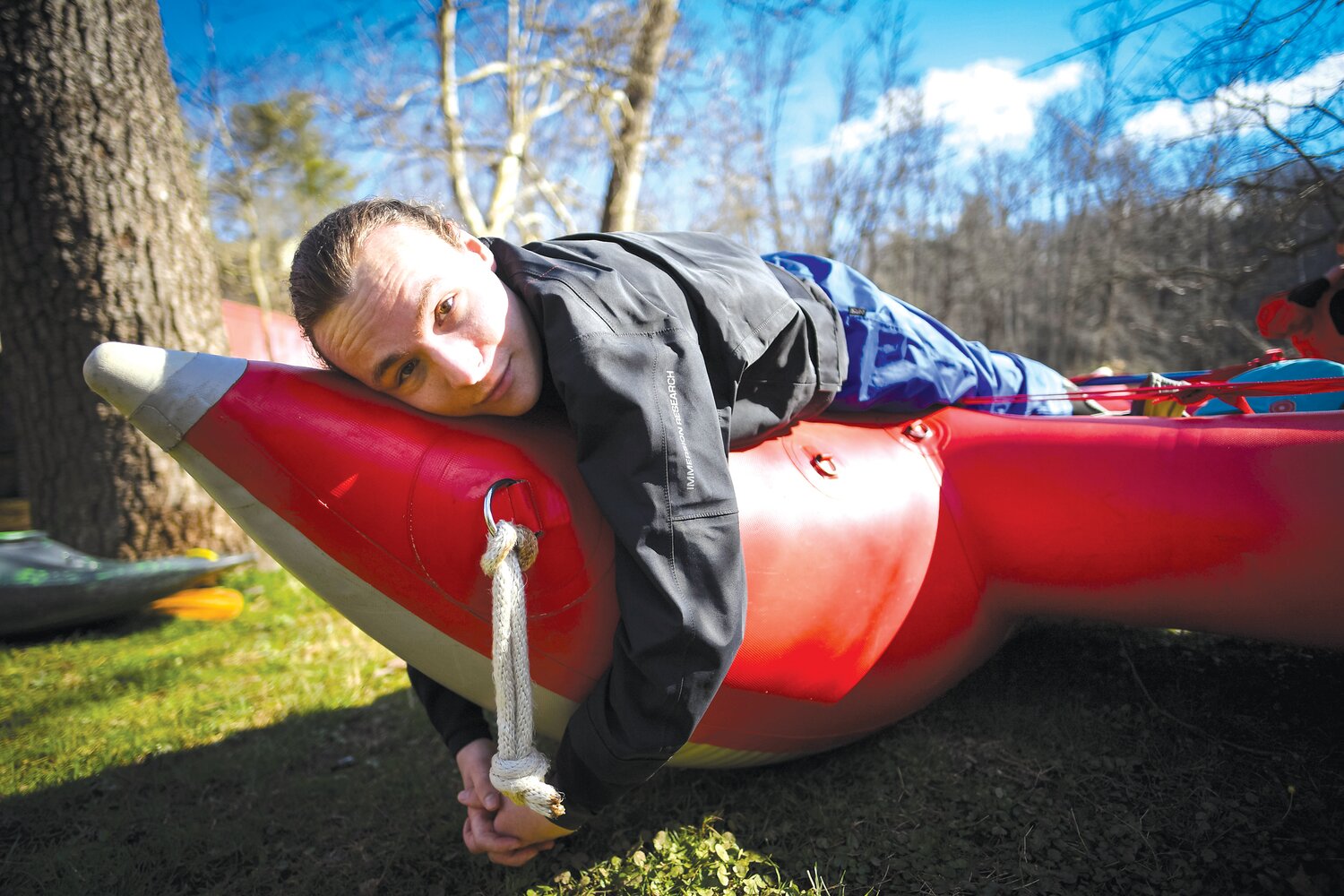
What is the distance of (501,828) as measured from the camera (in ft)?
5.08

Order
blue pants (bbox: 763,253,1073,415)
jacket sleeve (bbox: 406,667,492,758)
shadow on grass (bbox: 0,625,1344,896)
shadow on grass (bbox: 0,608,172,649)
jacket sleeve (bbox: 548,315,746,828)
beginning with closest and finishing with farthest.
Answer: jacket sleeve (bbox: 548,315,746,828) → shadow on grass (bbox: 0,625,1344,896) → jacket sleeve (bbox: 406,667,492,758) → blue pants (bbox: 763,253,1073,415) → shadow on grass (bbox: 0,608,172,649)

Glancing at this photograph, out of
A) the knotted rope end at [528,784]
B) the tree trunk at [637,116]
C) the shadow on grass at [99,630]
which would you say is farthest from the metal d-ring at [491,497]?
the tree trunk at [637,116]

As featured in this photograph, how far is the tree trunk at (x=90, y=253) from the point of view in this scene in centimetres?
343

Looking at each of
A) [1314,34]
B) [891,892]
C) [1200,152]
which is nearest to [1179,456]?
[891,892]

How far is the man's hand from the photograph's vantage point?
1.52 m

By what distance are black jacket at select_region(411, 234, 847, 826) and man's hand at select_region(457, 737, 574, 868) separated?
111 mm

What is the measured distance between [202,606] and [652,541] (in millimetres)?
3217

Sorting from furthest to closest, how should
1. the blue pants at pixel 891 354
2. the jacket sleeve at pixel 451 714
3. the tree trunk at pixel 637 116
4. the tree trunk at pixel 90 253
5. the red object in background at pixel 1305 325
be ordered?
the tree trunk at pixel 637 116, the tree trunk at pixel 90 253, the red object in background at pixel 1305 325, the blue pants at pixel 891 354, the jacket sleeve at pixel 451 714

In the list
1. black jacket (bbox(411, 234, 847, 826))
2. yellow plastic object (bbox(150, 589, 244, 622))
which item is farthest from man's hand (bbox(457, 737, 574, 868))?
yellow plastic object (bbox(150, 589, 244, 622))

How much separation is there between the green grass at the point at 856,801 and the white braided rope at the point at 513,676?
1.36 feet

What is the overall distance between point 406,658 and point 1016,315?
92.1 feet

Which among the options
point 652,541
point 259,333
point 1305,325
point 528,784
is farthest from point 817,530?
point 259,333

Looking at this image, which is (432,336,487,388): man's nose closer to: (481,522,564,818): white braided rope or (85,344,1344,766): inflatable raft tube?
(85,344,1344,766): inflatable raft tube

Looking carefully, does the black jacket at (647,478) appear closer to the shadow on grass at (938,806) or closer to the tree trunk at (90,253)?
the shadow on grass at (938,806)
